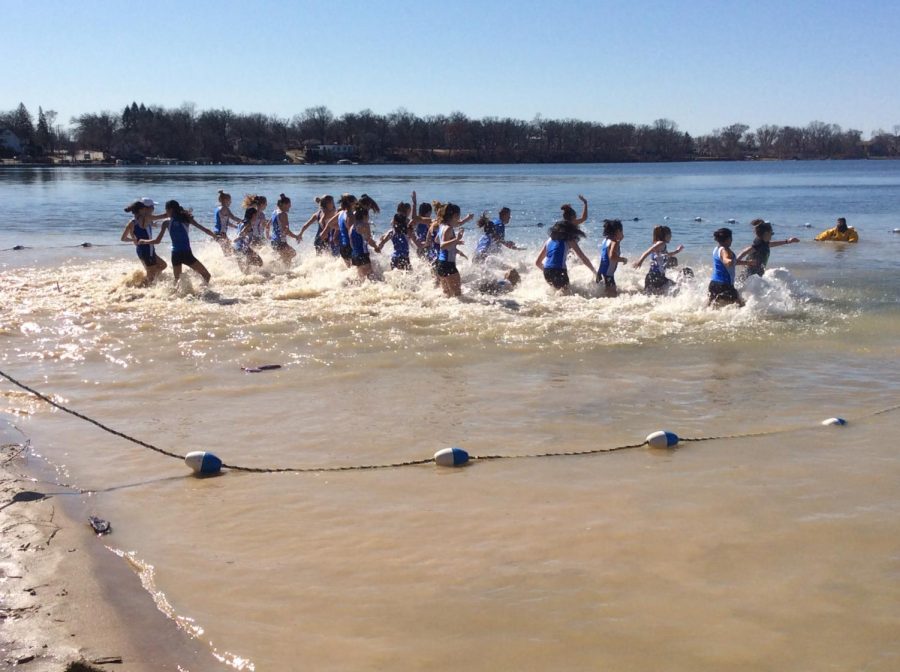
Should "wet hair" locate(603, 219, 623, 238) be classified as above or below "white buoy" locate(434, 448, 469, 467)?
above

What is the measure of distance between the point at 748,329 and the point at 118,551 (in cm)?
832

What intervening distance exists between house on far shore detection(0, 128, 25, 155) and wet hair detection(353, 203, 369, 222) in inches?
4328

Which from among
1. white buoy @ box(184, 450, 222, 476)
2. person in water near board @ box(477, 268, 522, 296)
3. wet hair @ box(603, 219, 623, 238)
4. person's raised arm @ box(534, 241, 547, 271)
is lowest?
white buoy @ box(184, 450, 222, 476)

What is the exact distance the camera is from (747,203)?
39.7 meters

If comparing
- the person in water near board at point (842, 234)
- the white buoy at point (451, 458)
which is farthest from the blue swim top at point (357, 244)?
the person in water near board at point (842, 234)

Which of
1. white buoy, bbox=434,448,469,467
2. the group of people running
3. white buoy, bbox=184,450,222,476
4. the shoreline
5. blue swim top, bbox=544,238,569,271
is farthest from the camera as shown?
blue swim top, bbox=544,238,569,271

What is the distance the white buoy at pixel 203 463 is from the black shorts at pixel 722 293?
7.77 m

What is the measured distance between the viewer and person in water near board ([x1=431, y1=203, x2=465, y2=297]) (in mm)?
11922

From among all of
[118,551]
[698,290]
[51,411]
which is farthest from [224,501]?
[698,290]

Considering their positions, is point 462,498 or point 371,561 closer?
point 371,561

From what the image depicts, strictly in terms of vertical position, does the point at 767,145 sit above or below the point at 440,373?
above

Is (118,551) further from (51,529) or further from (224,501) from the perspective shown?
(224,501)

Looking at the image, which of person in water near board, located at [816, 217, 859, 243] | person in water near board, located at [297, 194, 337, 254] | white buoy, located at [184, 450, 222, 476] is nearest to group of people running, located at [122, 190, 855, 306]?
person in water near board, located at [297, 194, 337, 254]

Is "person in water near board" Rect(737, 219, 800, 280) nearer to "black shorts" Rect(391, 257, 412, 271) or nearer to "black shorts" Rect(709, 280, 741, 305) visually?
"black shorts" Rect(709, 280, 741, 305)
